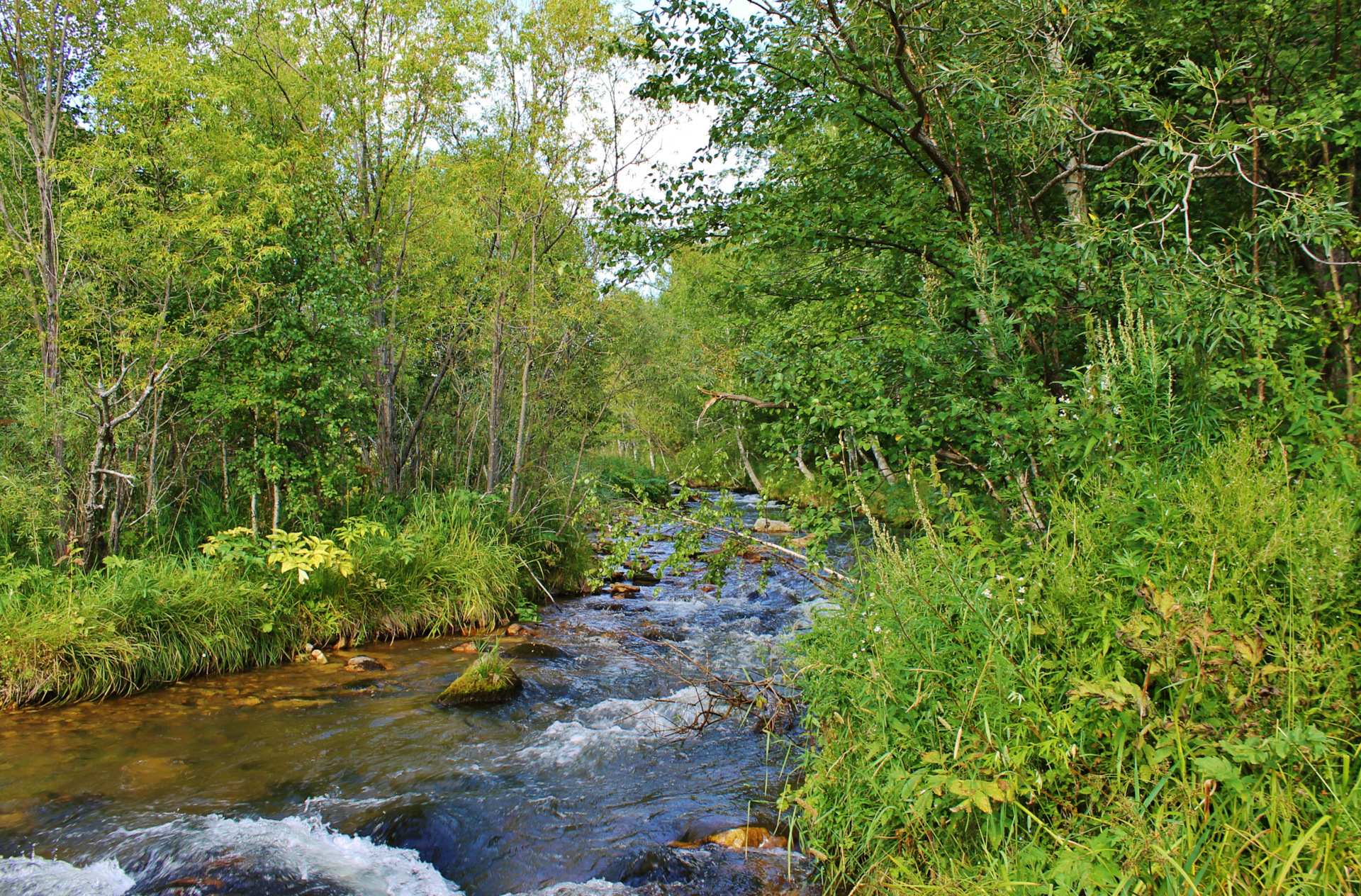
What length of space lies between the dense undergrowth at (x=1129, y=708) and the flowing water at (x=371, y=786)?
1088 millimetres

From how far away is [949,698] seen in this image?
2.88m

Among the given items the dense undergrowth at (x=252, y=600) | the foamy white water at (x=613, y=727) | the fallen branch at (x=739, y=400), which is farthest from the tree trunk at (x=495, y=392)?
the fallen branch at (x=739, y=400)

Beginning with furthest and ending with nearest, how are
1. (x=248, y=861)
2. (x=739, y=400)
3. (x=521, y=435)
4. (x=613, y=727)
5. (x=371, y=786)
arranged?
(x=521, y=435) < (x=613, y=727) < (x=371, y=786) < (x=739, y=400) < (x=248, y=861)

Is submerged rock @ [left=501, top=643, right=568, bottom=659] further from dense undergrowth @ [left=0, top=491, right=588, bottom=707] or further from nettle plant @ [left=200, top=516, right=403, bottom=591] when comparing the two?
nettle plant @ [left=200, top=516, right=403, bottom=591]

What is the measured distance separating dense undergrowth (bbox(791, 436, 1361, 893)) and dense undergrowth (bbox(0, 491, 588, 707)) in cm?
620

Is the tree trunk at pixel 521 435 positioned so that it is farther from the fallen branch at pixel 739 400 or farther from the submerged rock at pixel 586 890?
the submerged rock at pixel 586 890

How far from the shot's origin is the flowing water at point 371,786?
404 centimetres

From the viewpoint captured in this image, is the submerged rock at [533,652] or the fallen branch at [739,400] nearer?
the fallen branch at [739,400]

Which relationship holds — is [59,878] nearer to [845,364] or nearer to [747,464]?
[845,364]

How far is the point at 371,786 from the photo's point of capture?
5.08 metres

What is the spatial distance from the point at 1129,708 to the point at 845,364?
7.77ft

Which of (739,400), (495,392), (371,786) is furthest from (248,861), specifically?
(495,392)

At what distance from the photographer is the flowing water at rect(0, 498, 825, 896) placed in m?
4.04

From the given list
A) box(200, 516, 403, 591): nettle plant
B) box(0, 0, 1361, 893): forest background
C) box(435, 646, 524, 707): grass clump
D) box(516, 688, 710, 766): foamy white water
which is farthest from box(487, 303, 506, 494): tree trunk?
box(516, 688, 710, 766): foamy white water
